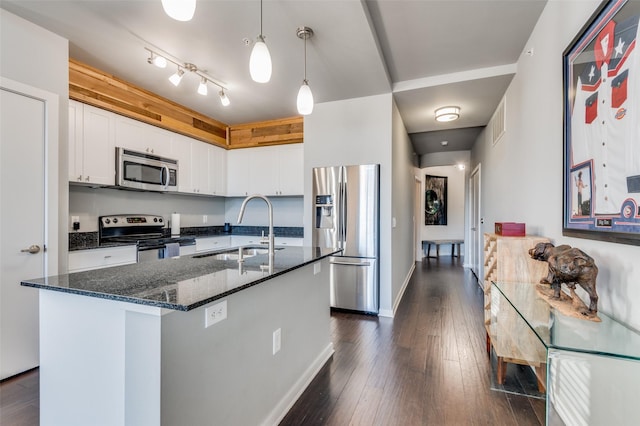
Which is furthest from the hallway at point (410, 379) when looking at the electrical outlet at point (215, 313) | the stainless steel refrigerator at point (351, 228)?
the electrical outlet at point (215, 313)

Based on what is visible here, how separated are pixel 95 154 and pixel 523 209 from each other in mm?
4243

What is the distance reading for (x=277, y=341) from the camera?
1769mm

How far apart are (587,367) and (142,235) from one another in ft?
13.9

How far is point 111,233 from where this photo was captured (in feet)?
11.2

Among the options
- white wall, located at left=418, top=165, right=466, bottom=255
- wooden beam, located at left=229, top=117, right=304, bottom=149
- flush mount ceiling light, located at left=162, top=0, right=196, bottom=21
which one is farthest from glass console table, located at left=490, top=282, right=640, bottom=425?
white wall, located at left=418, top=165, right=466, bottom=255

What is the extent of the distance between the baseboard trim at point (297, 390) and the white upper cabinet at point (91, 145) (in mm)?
2830

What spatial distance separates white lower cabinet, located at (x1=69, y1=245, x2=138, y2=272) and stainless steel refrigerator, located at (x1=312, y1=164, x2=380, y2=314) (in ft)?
7.00

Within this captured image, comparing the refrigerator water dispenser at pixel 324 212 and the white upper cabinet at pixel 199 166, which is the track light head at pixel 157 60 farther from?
the refrigerator water dispenser at pixel 324 212

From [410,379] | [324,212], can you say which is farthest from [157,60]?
[410,379]

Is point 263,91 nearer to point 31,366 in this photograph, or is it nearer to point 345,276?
point 345,276

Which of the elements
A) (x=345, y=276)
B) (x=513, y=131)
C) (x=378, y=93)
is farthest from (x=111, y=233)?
(x=513, y=131)

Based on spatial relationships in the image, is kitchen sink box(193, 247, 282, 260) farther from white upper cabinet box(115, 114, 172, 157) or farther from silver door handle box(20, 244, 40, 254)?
white upper cabinet box(115, 114, 172, 157)

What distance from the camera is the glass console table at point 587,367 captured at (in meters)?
1.05

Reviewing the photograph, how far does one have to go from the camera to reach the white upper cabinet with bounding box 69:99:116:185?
9.33 feet
